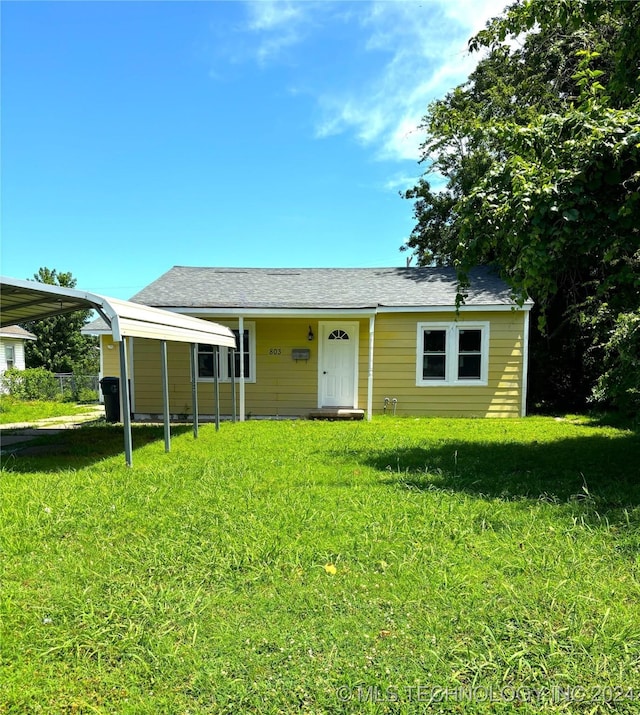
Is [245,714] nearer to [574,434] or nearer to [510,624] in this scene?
[510,624]

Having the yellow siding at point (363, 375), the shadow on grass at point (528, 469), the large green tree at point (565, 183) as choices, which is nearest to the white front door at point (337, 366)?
the yellow siding at point (363, 375)

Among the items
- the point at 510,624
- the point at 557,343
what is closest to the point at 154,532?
the point at 510,624

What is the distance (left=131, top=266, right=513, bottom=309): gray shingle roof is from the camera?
10766 millimetres

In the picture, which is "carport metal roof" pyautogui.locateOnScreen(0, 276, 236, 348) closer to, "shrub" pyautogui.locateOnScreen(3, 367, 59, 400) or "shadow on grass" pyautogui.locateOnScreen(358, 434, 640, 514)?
"shadow on grass" pyautogui.locateOnScreen(358, 434, 640, 514)

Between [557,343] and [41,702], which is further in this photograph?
[557,343]

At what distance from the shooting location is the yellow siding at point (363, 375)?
10.9 metres

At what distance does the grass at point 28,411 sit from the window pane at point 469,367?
11.5 meters

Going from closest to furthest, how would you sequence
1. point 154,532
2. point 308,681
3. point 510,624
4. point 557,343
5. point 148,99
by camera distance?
point 308,681 → point 510,624 → point 154,532 → point 148,99 → point 557,343

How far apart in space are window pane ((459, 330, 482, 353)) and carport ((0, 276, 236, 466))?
6164 mm

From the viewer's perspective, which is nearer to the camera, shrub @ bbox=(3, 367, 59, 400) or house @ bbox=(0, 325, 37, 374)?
shrub @ bbox=(3, 367, 59, 400)

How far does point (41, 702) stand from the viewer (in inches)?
72.4

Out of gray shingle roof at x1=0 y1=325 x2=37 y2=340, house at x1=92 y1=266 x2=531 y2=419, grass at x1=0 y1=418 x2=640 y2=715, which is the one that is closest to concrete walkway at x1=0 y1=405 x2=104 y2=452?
house at x1=92 y1=266 x2=531 y2=419

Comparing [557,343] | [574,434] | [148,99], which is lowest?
[574,434]

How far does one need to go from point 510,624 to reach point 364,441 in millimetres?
5090
